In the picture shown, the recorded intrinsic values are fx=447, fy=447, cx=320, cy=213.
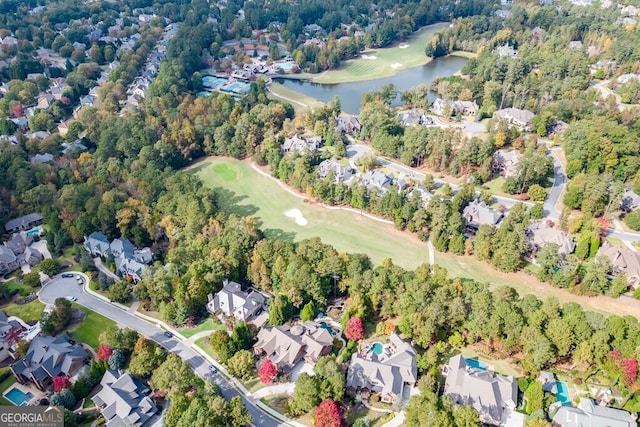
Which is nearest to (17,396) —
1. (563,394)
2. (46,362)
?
(46,362)

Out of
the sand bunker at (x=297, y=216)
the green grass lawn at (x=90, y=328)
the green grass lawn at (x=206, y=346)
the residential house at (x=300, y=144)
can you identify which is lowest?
the green grass lawn at (x=206, y=346)

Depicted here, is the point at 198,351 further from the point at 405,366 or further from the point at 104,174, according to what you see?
the point at 104,174

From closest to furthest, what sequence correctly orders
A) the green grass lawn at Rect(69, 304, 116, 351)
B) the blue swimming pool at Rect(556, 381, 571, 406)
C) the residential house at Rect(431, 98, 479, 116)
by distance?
the blue swimming pool at Rect(556, 381, 571, 406) < the green grass lawn at Rect(69, 304, 116, 351) < the residential house at Rect(431, 98, 479, 116)

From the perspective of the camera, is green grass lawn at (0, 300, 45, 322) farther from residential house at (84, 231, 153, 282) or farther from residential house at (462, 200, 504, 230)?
residential house at (462, 200, 504, 230)

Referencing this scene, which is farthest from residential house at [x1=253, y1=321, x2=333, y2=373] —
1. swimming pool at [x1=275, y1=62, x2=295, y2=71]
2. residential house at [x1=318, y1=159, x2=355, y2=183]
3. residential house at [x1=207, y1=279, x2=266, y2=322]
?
swimming pool at [x1=275, y1=62, x2=295, y2=71]

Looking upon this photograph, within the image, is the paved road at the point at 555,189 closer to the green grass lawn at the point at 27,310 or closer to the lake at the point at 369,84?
the lake at the point at 369,84

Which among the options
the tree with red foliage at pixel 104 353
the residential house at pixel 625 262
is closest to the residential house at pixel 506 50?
the residential house at pixel 625 262
